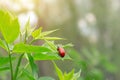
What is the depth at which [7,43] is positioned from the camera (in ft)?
2.35

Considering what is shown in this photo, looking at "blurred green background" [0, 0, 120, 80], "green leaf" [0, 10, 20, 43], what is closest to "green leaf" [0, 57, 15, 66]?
"green leaf" [0, 10, 20, 43]

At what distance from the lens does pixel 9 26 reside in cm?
70

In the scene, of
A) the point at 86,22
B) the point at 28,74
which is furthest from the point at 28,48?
the point at 86,22

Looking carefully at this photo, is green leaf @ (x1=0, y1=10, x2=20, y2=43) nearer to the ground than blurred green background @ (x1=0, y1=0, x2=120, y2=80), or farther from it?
farther from it

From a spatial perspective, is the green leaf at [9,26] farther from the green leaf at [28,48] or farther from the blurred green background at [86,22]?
the blurred green background at [86,22]

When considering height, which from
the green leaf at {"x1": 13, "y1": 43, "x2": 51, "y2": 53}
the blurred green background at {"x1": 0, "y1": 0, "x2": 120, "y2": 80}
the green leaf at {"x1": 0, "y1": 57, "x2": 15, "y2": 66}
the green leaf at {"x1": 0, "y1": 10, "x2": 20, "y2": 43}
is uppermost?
the green leaf at {"x1": 0, "y1": 10, "x2": 20, "y2": 43}

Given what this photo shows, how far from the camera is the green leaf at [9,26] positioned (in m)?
0.70

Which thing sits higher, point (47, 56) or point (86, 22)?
point (47, 56)

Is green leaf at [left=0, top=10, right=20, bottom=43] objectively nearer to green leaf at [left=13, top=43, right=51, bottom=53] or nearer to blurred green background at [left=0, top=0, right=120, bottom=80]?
green leaf at [left=13, top=43, right=51, bottom=53]

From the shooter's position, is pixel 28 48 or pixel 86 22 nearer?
pixel 28 48

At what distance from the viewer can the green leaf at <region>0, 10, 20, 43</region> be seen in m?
0.70

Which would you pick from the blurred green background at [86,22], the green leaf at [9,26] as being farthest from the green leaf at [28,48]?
the blurred green background at [86,22]

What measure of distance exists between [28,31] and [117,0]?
6.17 meters

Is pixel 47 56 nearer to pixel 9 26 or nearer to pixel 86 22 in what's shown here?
pixel 9 26
